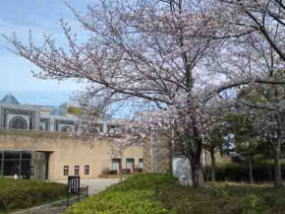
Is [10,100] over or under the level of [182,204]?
over

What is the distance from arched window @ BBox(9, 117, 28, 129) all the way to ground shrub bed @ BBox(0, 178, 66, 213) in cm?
2480

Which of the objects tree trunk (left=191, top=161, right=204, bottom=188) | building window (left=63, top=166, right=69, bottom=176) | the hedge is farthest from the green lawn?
building window (left=63, top=166, right=69, bottom=176)

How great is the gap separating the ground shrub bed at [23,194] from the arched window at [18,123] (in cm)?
2480

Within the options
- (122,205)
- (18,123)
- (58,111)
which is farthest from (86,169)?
(122,205)

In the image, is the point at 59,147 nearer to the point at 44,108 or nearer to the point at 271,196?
the point at 44,108

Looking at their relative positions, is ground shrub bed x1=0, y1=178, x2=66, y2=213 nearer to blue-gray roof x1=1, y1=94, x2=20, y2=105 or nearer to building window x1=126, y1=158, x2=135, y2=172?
blue-gray roof x1=1, y1=94, x2=20, y2=105

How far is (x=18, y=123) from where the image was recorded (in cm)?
4084

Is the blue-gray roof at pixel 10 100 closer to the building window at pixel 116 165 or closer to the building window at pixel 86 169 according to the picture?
the building window at pixel 86 169

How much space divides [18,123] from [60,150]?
15.4 feet

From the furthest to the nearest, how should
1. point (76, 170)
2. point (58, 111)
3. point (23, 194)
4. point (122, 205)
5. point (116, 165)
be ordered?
1. point (116, 165)
2. point (58, 111)
3. point (76, 170)
4. point (23, 194)
5. point (122, 205)

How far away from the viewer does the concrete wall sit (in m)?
36.2

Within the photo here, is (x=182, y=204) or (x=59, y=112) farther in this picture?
(x=59, y=112)

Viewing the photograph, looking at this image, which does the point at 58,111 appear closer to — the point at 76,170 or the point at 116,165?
the point at 76,170

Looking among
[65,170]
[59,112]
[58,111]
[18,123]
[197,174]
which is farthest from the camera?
[58,111]
